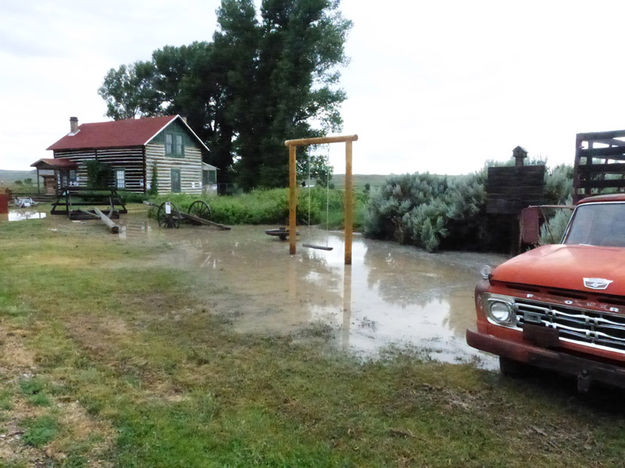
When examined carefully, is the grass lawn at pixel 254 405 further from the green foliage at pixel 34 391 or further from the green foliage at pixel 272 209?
the green foliage at pixel 272 209

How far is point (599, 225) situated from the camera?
420cm

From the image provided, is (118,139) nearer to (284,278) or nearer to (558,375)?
(284,278)

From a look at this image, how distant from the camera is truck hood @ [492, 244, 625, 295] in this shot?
3217 millimetres

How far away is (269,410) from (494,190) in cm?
786

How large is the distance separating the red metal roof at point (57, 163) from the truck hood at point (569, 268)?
3519cm

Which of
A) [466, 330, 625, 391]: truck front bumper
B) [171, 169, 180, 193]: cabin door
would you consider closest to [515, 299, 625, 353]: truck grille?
[466, 330, 625, 391]: truck front bumper

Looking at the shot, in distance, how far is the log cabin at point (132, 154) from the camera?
32.0 metres

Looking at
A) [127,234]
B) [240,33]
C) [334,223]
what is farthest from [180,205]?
Result: [240,33]

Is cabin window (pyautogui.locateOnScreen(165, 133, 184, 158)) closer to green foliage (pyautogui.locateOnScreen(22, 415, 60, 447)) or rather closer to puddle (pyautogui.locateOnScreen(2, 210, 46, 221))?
puddle (pyautogui.locateOnScreen(2, 210, 46, 221))

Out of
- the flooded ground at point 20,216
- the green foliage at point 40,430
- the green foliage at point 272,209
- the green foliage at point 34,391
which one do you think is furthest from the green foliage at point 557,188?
the flooded ground at point 20,216

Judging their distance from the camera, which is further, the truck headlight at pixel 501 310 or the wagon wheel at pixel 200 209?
the wagon wheel at pixel 200 209

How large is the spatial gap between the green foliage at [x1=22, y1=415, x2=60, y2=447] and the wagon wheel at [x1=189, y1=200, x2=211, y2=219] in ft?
49.0

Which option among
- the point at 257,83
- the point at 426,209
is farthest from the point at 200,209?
the point at 257,83

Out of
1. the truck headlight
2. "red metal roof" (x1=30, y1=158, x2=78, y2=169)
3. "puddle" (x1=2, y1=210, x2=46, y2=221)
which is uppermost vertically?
"red metal roof" (x1=30, y1=158, x2=78, y2=169)
